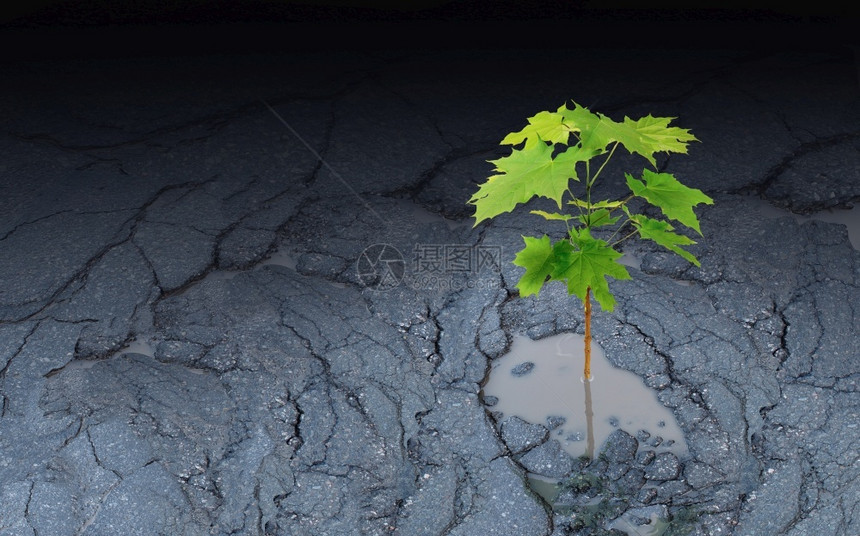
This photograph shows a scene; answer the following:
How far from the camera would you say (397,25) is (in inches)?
223

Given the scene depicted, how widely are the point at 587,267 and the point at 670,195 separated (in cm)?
33

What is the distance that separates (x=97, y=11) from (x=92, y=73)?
89 centimetres

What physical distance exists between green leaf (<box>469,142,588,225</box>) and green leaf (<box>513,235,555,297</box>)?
0.83ft

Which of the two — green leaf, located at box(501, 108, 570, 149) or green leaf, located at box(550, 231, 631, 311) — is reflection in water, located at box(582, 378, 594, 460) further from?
green leaf, located at box(501, 108, 570, 149)

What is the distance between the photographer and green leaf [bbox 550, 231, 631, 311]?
2.65 m

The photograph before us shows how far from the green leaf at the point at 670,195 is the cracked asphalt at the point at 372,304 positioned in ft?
2.35

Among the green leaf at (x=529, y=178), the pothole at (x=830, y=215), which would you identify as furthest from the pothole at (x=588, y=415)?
the pothole at (x=830, y=215)

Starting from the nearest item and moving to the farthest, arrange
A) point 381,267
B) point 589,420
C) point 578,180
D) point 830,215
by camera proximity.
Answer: point 578,180, point 589,420, point 381,267, point 830,215

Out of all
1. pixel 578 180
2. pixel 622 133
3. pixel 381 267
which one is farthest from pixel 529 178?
pixel 381 267

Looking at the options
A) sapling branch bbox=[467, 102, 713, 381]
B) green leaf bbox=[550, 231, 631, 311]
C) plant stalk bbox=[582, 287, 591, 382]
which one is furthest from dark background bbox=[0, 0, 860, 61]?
green leaf bbox=[550, 231, 631, 311]

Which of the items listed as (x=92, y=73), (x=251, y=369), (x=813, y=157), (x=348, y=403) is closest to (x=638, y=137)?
(x=348, y=403)

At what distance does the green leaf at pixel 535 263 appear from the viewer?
2717mm

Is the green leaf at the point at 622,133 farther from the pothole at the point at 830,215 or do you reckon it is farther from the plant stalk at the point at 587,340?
the pothole at the point at 830,215

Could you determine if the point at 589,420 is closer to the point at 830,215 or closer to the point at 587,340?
the point at 587,340
